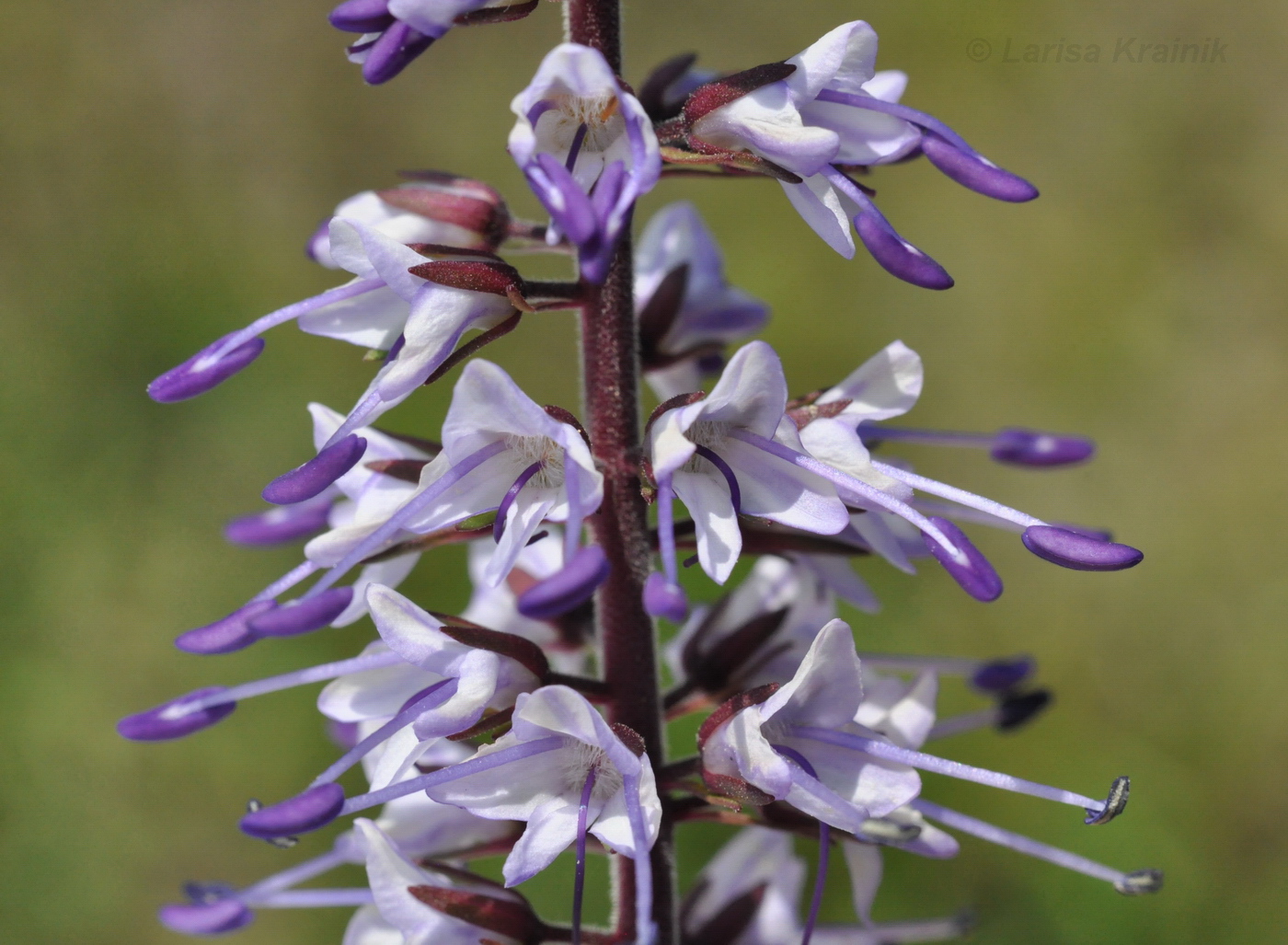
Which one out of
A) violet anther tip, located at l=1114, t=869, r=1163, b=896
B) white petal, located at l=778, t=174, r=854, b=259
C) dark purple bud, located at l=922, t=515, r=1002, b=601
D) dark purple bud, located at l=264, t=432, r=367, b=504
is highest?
white petal, located at l=778, t=174, r=854, b=259

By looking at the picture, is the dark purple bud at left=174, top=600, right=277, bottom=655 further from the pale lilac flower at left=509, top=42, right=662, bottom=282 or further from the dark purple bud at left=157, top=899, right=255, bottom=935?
the pale lilac flower at left=509, top=42, right=662, bottom=282

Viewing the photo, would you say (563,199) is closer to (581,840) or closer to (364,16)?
(364,16)

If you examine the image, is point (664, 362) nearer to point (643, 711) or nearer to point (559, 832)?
point (643, 711)

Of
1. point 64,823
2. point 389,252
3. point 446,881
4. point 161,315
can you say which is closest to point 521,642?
point 446,881

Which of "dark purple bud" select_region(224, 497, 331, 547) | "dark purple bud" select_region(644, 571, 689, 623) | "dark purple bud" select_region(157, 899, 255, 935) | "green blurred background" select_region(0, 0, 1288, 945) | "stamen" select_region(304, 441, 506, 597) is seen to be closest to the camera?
"dark purple bud" select_region(644, 571, 689, 623)

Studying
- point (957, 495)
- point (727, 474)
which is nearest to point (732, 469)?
point (727, 474)

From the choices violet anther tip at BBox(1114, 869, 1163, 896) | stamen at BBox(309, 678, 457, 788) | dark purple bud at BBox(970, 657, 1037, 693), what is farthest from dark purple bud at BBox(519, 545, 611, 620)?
dark purple bud at BBox(970, 657, 1037, 693)

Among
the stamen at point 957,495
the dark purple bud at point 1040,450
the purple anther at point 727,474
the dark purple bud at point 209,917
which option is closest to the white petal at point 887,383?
the stamen at point 957,495
